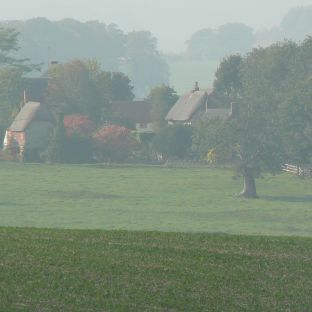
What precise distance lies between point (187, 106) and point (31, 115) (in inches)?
854

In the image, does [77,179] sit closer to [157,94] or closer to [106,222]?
[106,222]

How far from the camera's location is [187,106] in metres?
135

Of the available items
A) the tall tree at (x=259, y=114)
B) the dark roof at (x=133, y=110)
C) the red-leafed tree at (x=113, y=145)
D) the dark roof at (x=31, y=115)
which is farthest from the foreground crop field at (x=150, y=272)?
the dark roof at (x=133, y=110)

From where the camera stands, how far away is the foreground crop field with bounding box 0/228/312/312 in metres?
19.2

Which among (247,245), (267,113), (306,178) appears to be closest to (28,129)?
(267,113)

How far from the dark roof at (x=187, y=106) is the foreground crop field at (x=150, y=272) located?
108653mm

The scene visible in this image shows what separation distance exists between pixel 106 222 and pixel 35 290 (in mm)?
56238

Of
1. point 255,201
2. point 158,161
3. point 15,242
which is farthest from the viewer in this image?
point 158,161

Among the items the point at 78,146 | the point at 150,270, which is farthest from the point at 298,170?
the point at 150,270

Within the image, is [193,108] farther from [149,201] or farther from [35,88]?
[149,201]

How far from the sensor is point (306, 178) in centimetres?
10044

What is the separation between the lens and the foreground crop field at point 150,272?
63.0ft

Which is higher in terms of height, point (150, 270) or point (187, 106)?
point (187, 106)

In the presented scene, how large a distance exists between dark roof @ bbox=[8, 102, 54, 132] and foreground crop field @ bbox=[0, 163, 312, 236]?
1471 cm
